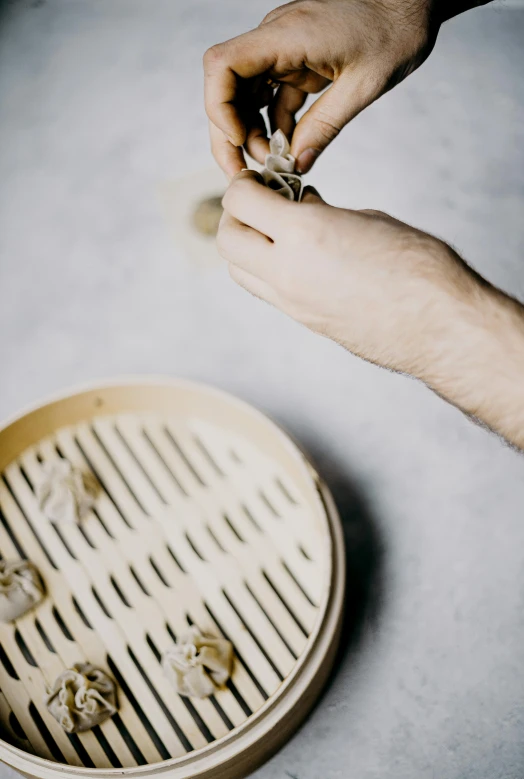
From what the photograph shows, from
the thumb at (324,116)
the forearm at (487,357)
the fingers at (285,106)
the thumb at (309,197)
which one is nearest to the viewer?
the forearm at (487,357)

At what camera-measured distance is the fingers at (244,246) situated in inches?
28.6

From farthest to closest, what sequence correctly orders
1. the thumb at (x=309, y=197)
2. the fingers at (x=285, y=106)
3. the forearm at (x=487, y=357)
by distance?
the fingers at (x=285, y=106) → the thumb at (x=309, y=197) → the forearm at (x=487, y=357)

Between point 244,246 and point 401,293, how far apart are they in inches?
7.5

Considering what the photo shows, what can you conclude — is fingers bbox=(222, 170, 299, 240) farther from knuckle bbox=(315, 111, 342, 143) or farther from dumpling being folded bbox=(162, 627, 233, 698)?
dumpling being folded bbox=(162, 627, 233, 698)

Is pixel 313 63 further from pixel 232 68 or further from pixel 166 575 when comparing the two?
pixel 166 575

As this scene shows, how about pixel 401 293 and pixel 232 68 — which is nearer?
pixel 401 293

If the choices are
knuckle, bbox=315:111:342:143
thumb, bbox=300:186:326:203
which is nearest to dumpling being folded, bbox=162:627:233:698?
A: thumb, bbox=300:186:326:203

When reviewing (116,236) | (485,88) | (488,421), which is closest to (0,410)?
(116,236)

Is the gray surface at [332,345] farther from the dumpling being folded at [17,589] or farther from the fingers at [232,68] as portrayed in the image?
the fingers at [232,68]

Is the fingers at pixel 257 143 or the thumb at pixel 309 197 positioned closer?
the thumb at pixel 309 197

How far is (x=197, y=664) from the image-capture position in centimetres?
89

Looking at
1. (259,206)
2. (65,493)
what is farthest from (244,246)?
(65,493)

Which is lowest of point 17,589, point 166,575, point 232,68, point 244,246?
point 166,575

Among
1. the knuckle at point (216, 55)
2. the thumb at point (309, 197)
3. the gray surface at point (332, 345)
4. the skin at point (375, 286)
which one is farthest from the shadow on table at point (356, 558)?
the knuckle at point (216, 55)
